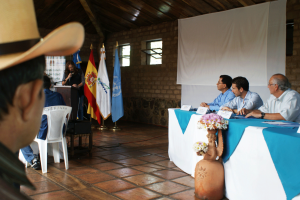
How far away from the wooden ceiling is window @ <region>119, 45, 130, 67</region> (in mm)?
579

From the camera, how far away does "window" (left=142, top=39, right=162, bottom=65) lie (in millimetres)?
7487

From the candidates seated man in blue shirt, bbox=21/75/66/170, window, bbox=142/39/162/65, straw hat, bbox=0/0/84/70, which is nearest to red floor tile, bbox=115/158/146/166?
seated man in blue shirt, bbox=21/75/66/170

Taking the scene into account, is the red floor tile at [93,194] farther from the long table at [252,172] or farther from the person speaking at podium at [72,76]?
the person speaking at podium at [72,76]

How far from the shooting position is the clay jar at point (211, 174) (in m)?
2.41

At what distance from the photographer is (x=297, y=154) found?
175cm

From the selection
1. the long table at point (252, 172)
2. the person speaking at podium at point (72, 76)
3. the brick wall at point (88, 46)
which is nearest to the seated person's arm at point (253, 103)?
the long table at point (252, 172)

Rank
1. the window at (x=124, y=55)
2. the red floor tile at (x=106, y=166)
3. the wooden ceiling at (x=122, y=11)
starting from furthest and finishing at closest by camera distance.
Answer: the window at (x=124, y=55)
the wooden ceiling at (x=122, y=11)
the red floor tile at (x=106, y=166)

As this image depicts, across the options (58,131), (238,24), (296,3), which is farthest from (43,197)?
(296,3)

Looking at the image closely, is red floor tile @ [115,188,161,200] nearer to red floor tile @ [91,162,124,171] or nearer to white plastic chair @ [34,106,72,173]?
red floor tile @ [91,162,124,171]

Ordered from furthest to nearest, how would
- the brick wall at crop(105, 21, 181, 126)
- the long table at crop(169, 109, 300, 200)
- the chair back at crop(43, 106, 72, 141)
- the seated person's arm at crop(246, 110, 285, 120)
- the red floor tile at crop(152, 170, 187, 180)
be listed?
the brick wall at crop(105, 21, 181, 126) → the chair back at crop(43, 106, 72, 141) → the red floor tile at crop(152, 170, 187, 180) → the seated person's arm at crop(246, 110, 285, 120) → the long table at crop(169, 109, 300, 200)

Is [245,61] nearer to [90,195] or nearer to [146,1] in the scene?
[146,1]

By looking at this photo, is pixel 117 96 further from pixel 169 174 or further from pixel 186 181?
pixel 186 181

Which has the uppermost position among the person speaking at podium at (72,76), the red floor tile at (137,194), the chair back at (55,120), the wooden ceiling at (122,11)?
the wooden ceiling at (122,11)

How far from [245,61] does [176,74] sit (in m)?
2.10
